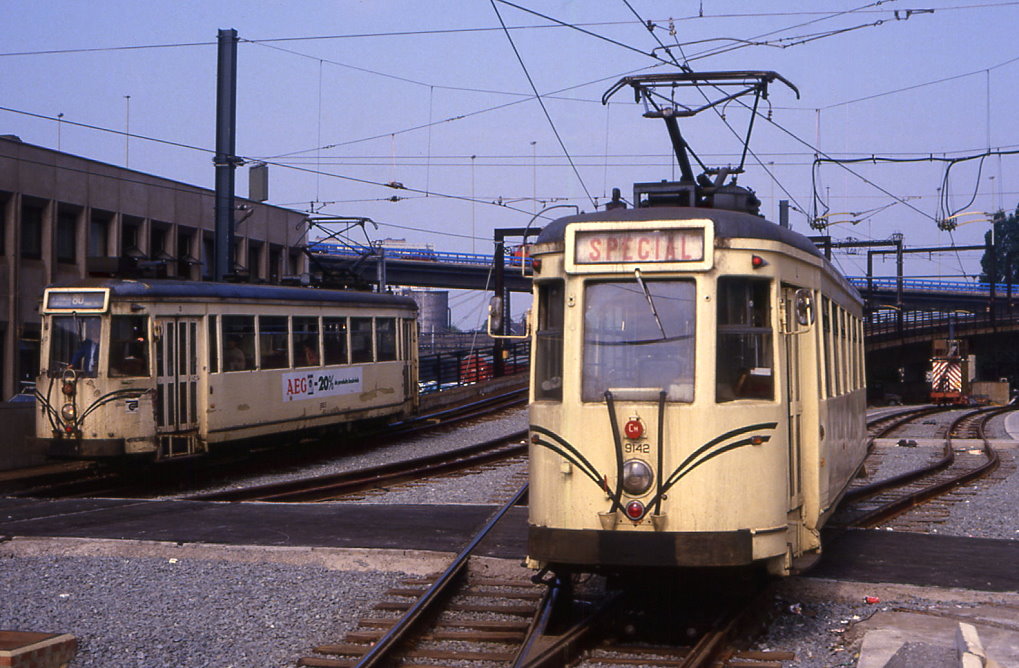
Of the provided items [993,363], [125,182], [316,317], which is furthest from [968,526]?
[993,363]

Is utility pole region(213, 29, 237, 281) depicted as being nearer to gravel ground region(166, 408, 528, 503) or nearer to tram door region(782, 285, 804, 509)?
gravel ground region(166, 408, 528, 503)

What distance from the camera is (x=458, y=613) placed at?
25.6 feet

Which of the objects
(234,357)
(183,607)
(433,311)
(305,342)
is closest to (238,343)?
(234,357)

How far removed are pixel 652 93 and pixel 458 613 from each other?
6.31 meters

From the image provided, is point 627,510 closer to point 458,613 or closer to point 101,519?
point 458,613

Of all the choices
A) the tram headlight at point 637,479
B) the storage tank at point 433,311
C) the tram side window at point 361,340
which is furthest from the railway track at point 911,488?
the storage tank at point 433,311

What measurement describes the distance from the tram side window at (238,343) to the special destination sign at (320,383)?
1108mm

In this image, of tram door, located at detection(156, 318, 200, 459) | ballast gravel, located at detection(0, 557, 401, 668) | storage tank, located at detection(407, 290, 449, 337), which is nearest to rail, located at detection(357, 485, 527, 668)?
ballast gravel, located at detection(0, 557, 401, 668)

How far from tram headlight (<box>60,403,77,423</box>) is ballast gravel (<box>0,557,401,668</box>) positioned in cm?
560

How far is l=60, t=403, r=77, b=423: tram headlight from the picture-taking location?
15.1 m

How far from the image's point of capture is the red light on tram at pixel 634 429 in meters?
6.94

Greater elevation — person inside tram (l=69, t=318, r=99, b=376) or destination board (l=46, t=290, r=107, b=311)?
destination board (l=46, t=290, r=107, b=311)

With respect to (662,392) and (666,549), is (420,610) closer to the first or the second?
(666,549)

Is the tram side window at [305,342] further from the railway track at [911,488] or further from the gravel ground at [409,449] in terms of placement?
the railway track at [911,488]
